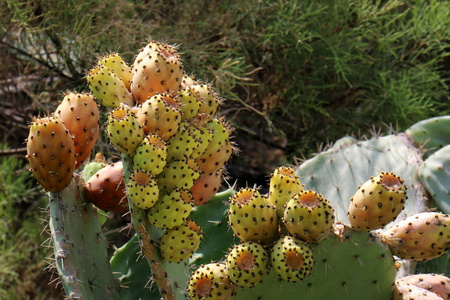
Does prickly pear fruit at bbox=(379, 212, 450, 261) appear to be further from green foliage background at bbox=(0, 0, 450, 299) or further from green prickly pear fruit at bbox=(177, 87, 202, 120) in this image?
green foliage background at bbox=(0, 0, 450, 299)

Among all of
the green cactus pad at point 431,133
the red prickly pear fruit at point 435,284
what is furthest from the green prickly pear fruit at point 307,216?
the green cactus pad at point 431,133

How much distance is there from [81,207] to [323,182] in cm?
90

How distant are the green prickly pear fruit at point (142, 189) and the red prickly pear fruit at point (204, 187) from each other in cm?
24

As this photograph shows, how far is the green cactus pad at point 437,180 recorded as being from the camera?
2.05 meters

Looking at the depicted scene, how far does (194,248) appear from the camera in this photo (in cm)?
138

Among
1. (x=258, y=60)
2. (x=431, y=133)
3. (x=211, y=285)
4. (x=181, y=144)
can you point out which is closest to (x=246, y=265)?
(x=211, y=285)

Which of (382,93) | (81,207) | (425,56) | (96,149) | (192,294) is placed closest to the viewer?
(192,294)

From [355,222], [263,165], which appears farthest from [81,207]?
[263,165]

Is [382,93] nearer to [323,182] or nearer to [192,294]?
[323,182]

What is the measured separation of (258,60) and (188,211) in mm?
1675

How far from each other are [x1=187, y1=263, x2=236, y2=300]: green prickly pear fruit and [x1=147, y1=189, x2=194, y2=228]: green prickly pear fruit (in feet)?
0.41

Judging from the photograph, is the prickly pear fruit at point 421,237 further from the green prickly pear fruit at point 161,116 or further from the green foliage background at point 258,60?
the green foliage background at point 258,60

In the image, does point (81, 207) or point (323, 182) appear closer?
point (81, 207)

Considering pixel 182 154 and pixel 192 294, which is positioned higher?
pixel 182 154
